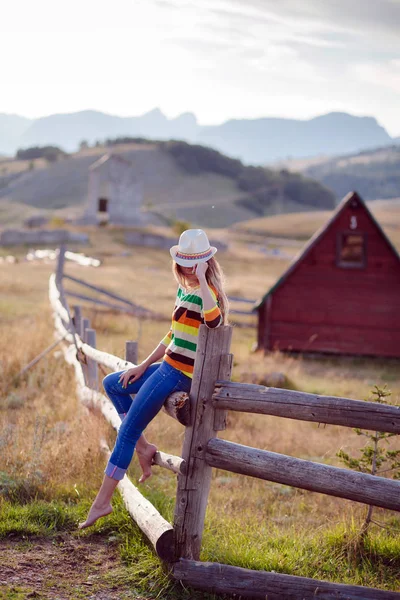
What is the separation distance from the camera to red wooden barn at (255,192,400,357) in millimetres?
18547

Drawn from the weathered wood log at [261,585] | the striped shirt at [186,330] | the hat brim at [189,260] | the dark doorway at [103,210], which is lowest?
the weathered wood log at [261,585]

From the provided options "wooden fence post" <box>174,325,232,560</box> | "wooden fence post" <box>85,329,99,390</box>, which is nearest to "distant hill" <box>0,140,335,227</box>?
"wooden fence post" <box>85,329,99,390</box>

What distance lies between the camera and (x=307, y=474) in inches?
161

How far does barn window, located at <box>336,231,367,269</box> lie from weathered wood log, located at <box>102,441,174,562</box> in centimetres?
1415

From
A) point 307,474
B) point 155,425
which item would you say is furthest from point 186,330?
point 155,425

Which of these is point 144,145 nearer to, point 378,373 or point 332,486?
point 378,373

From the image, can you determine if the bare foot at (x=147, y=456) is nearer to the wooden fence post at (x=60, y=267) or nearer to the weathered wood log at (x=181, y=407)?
the weathered wood log at (x=181, y=407)

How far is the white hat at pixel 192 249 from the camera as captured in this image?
4.43m

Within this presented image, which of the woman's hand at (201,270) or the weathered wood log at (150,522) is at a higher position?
the woman's hand at (201,270)

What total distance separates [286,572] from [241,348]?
13.8 meters

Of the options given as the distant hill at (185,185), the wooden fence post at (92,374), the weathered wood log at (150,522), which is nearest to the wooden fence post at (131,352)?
the wooden fence post at (92,374)

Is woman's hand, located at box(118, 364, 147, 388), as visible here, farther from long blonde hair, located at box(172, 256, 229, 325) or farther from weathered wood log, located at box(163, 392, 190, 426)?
long blonde hair, located at box(172, 256, 229, 325)

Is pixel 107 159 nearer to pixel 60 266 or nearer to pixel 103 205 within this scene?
pixel 103 205

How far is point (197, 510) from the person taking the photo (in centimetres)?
438
